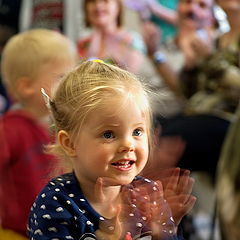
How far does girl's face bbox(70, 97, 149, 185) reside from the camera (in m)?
1.16

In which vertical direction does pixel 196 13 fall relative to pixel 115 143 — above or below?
below

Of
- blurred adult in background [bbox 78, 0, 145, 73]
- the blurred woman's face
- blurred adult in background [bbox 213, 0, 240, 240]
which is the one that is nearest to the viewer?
blurred adult in background [bbox 213, 0, 240, 240]

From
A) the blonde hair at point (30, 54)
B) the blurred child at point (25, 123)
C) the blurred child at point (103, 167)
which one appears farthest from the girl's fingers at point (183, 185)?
the blonde hair at point (30, 54)

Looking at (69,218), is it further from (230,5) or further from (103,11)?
(103,11)

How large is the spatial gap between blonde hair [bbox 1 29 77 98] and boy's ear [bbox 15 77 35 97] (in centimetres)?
1

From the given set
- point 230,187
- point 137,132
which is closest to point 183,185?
point 137,132

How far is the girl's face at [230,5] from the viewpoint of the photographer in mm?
2746

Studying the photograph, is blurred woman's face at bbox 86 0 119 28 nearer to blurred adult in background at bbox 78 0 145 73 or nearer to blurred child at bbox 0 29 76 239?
blurred adult in background at bbox 78 0 145 73

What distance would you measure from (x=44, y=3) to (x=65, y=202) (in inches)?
94.5

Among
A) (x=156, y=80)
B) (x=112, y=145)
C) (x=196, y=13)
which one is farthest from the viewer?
(x=156, y=80)

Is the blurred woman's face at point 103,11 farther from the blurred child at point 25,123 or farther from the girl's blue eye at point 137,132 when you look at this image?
the girl's blue eye at point 137,132

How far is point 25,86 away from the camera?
2111 mm

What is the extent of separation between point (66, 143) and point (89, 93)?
4.6 inches

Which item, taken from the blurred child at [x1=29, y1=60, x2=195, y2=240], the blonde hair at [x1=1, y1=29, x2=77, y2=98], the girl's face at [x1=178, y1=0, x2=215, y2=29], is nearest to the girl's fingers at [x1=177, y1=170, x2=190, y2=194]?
the blurred child at [x1=29, y1=60, x2=195, y2=240]
